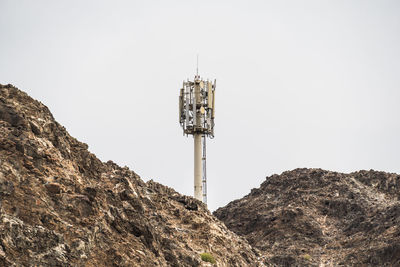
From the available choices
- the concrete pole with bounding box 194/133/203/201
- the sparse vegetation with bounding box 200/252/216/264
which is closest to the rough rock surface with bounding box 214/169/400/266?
the concrete pole with bounding box 194/133/203/201

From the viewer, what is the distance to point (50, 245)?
76.0ft

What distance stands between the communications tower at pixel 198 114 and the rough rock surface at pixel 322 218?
300 inches

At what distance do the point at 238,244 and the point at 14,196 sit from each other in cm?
1998

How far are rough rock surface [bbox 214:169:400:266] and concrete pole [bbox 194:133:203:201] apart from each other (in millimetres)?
6951

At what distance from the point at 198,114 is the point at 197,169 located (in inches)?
192

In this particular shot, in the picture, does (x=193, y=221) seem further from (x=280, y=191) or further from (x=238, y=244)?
(x=280, y=191)

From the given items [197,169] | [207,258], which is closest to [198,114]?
[197,169]

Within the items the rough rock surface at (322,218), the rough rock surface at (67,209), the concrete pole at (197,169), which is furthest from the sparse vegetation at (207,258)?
the concrete pole at (197,169)

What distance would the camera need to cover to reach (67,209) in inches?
1019

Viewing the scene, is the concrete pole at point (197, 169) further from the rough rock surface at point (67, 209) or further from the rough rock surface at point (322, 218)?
the rough rock surface at point (67, 209)

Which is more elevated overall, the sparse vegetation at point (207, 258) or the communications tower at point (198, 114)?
the communications tower at point (198, 114)

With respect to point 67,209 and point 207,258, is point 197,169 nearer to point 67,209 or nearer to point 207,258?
point 207,258

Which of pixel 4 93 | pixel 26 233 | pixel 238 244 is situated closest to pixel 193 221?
pixel 238 244

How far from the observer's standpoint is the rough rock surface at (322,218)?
52.6 meters
